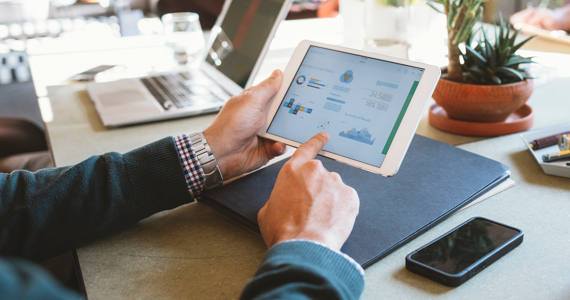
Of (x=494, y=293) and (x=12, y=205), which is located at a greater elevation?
(x=494, y=293)

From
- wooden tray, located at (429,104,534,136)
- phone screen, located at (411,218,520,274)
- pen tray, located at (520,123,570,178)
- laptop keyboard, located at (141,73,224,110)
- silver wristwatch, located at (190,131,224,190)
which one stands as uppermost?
pen tray, located at (520,123,570,178)

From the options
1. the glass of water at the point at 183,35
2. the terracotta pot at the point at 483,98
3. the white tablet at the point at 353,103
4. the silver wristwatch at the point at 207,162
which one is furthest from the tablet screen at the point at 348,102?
the glass of water at the point at 183,35

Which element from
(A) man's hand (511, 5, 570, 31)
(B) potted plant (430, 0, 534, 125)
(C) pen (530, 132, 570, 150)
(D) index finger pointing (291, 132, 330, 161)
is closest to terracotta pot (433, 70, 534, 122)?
(B) potted plant (430, 0, 534, 125)

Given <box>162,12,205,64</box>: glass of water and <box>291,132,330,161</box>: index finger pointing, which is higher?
<box>291,132,330,161</box>: index finger pointing

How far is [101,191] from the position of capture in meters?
0.66

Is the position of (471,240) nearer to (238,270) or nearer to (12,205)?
(238,270)

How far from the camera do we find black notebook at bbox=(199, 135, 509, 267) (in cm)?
61

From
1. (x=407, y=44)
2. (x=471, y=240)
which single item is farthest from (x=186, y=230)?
(x=407, y=44)

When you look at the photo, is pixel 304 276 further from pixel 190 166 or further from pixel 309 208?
pixel 190 166

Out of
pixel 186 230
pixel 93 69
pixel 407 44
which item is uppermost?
pixel 407 44

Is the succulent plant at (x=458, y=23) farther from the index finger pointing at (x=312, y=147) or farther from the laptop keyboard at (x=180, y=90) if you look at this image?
the laptop keyboard at (x=180, y=90)

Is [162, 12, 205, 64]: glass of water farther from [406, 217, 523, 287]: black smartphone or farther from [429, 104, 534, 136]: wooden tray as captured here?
[406, 217, 523, 287]: black smartphone

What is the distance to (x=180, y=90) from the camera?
4.23ft

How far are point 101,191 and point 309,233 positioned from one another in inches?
13.0
